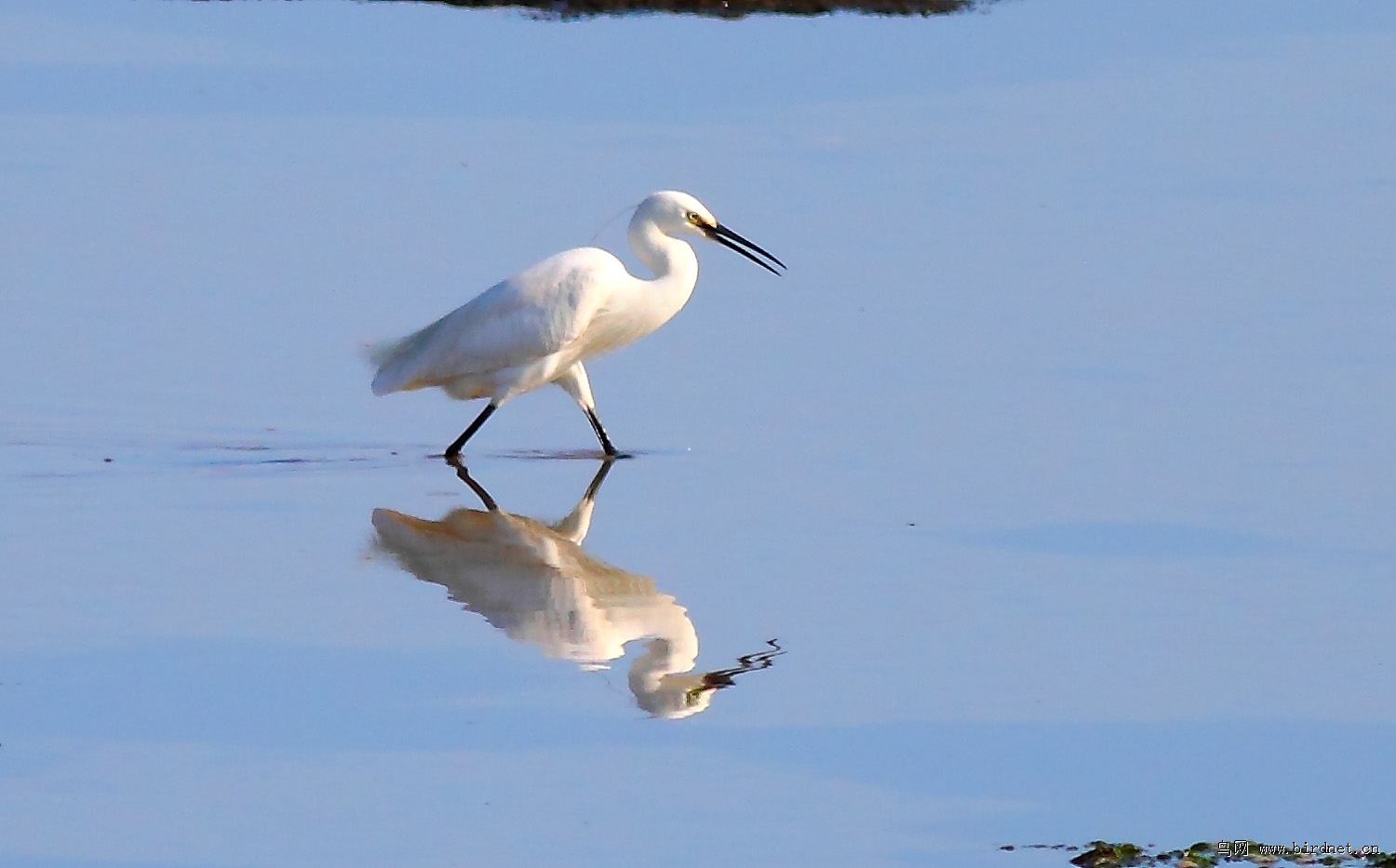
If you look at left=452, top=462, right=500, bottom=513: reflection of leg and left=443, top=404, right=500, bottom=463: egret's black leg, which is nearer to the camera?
left=452, top=462, right=500, bottom=513: reflection of leg

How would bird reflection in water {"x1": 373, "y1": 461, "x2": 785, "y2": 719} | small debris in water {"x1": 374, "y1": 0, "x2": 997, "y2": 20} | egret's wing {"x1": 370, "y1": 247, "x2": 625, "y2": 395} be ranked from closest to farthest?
bird reflection in water {"x1": 373, "y1": 461, "x2": 785, "y2": 719} → egret's wing {"x1": 370, "y1": 247, "x2": 625, "y2": 395} → small debris in water {"x1": 374, "y1": 0, "x2": 997, "y2": 20}

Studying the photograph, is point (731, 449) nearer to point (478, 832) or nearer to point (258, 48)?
point (478, 832)

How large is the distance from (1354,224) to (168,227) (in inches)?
234

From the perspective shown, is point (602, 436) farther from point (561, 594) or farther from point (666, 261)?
point (561, 594)

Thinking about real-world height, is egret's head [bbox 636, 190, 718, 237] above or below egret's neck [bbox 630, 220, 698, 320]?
above

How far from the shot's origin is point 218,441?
9.26 meters

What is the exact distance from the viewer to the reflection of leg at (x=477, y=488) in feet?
28.2

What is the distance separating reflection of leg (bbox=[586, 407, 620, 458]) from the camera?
9320 mm

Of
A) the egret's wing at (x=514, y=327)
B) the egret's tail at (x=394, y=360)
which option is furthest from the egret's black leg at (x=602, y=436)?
the egret's tail at (x=394, y=360)

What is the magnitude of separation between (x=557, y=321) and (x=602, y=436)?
0.50 metres

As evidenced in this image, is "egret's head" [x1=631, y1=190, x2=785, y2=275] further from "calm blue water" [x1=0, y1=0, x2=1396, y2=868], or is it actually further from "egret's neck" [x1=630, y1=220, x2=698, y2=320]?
"calm blue water" [x1=0, y1=0, x2=1396, y2=868]

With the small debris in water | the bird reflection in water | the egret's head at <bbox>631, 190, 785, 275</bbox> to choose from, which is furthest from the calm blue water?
the small debris in water

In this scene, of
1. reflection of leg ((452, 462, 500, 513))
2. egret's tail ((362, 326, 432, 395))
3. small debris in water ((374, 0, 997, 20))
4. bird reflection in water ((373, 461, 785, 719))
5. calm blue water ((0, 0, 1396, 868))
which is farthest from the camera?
small debris in water ((374, 0, 997, 20))

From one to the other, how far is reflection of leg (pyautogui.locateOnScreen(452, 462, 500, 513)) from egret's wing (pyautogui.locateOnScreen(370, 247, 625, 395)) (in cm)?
50
